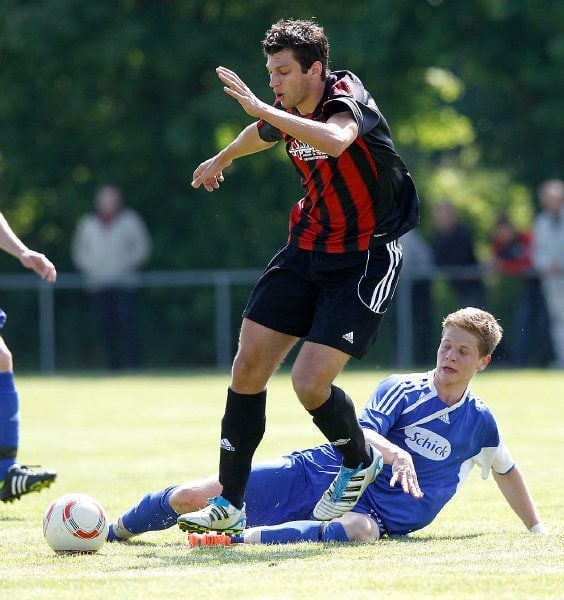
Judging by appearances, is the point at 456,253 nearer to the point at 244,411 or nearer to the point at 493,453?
the point at 493,453

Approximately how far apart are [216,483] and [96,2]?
15328mm

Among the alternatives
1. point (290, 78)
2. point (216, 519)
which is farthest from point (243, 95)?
point (216, 519)

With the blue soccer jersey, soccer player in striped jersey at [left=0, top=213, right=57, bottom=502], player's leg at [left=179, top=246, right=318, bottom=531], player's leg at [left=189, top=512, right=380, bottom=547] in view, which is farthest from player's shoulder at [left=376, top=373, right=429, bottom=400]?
soccer player in striped jersey at [left=0, top=213, right=57, bottom=502]

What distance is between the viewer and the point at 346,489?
6562 mm

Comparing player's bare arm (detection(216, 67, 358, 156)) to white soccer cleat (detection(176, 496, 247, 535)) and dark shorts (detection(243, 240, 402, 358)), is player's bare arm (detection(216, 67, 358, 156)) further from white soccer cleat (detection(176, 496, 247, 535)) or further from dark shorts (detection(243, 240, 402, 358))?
white soccer cleat (detection(176, 496, 247, 535))

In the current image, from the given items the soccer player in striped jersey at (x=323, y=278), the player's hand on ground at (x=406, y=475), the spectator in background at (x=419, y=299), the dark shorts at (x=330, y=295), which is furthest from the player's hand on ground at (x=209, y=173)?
the spectator in background at (x=419, y=299)

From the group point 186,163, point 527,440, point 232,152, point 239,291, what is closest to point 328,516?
point 232,152

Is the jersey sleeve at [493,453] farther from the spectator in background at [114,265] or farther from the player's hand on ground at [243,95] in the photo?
the spectator in background at [114,265]

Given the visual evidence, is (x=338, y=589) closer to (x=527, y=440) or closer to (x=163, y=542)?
(x=163, y=542)

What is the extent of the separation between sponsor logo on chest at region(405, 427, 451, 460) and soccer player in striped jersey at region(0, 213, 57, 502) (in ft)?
6.68

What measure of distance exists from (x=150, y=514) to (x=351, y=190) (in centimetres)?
175

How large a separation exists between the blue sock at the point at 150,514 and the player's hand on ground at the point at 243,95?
1.87m

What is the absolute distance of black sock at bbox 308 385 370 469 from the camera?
6.55m

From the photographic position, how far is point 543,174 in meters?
22.4
